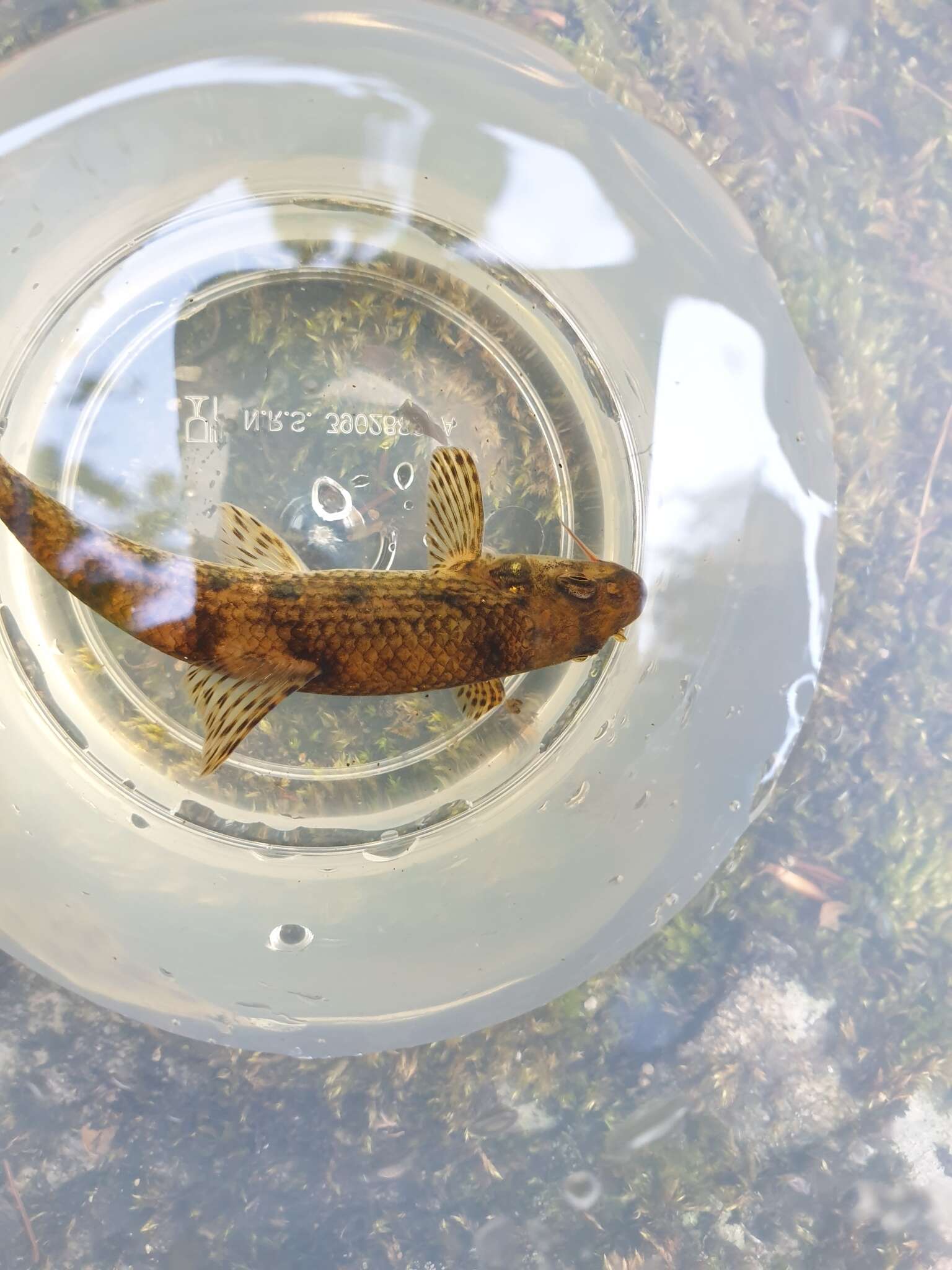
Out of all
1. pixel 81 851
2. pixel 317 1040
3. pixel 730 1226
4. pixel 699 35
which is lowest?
pixel 730 1226

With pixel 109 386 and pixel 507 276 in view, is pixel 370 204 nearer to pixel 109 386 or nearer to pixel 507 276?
pixel 507 276

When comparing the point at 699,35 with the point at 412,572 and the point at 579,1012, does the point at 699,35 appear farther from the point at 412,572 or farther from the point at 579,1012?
the point at 579,1012

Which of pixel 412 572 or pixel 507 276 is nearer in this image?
pixel 412 572

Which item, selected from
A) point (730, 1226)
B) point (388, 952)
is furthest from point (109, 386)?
point (730, 1226)

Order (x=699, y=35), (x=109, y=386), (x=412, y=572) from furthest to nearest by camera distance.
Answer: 1. (x=109, y=386)
2. (x=699, y=35)
3. (x=412, y=572)

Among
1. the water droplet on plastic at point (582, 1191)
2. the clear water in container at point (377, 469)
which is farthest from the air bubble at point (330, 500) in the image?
the water droplet on plastic at point (582, 1191)

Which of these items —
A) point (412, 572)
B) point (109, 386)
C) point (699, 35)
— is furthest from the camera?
point (109, 386)

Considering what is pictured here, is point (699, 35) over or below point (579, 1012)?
over
